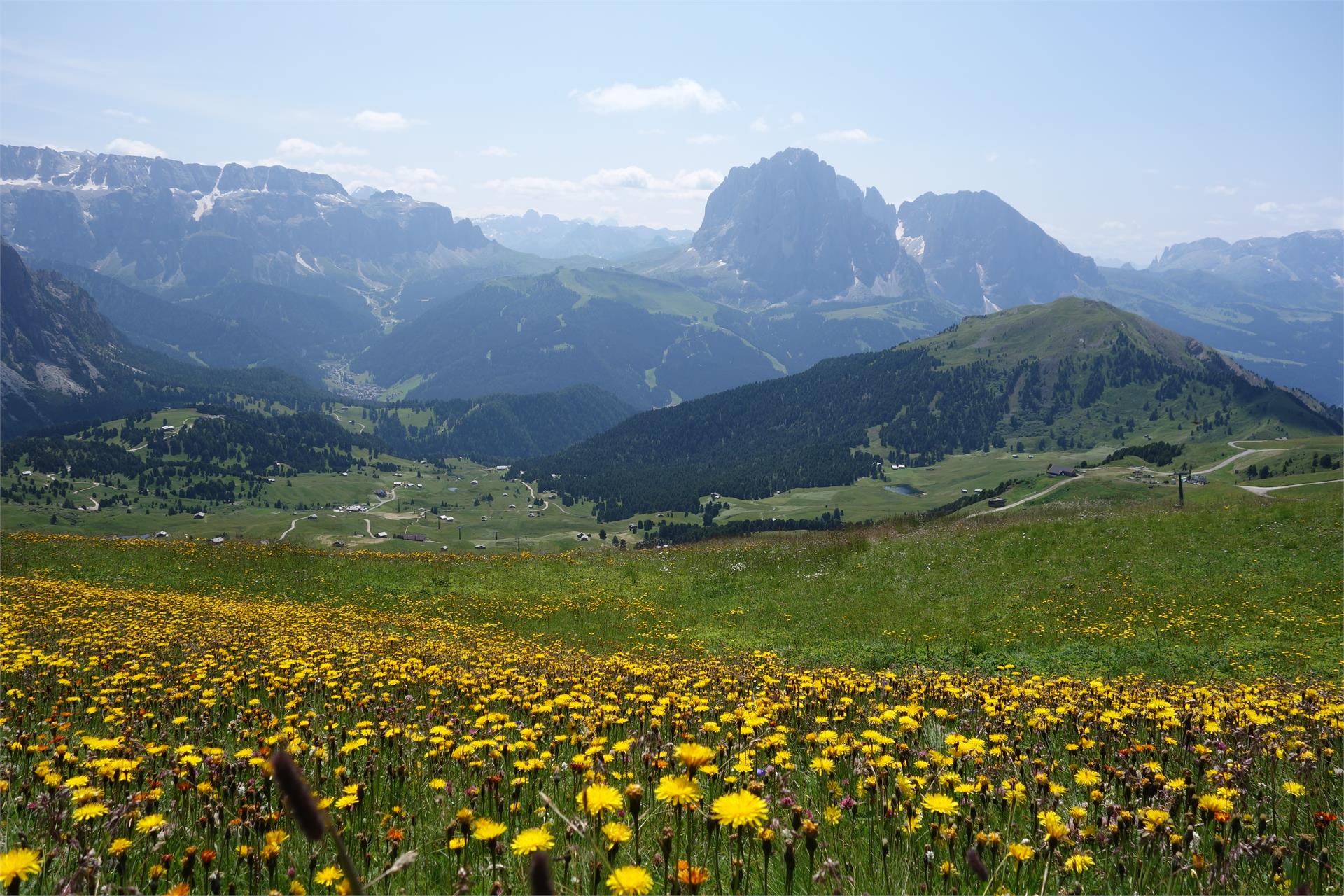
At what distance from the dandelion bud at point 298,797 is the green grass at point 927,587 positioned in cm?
1908

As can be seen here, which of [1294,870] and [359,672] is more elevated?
[1294,870]

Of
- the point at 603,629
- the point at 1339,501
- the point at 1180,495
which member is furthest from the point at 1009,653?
the point at 1180,495

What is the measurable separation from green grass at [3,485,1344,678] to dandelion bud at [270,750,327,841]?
1908 centimetres

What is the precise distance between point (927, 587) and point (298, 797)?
100ft

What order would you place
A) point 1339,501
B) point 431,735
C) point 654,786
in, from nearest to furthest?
point 654,786 → point 431,735 → point 1339,501

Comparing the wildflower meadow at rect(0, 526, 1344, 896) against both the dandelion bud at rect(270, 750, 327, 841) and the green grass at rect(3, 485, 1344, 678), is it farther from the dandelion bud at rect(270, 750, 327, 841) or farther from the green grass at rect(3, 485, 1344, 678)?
the green grass at rect(3, 485, 1344, 678)

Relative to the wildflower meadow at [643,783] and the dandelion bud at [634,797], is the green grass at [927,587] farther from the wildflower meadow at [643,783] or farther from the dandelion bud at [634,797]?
the dandelion bud at [634,797]

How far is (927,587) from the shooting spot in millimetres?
29422

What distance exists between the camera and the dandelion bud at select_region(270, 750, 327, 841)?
1.34 meters

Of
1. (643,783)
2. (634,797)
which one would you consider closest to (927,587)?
(643,783)

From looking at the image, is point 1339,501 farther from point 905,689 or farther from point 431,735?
point 431,735

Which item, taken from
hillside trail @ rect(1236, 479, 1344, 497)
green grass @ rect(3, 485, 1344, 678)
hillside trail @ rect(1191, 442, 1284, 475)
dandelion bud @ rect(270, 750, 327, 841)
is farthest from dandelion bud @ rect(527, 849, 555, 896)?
hillside trail @ rect(1191, 442, 1284, 475)

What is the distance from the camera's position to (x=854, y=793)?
6113 mm

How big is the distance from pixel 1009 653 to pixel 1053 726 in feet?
48.4
